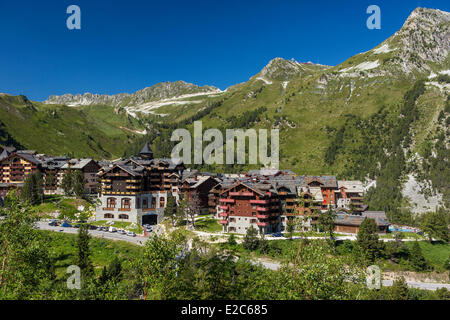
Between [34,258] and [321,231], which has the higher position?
[34,258]

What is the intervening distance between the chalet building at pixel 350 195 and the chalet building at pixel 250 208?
30.4 m

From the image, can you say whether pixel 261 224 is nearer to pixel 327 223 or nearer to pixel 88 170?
pixel 327 223

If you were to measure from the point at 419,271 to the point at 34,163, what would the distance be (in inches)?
5879

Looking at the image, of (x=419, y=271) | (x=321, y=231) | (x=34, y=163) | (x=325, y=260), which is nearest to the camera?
(x=325, y=260)

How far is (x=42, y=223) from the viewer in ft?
315

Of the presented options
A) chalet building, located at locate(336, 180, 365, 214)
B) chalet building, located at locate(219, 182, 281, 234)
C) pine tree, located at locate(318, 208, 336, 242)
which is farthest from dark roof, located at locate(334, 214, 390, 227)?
chalet building, located at locate(219, 182, 281, 234)

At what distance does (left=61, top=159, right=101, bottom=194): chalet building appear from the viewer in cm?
13500

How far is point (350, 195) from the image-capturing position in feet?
368

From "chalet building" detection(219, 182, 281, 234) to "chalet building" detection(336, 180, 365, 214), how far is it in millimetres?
30446

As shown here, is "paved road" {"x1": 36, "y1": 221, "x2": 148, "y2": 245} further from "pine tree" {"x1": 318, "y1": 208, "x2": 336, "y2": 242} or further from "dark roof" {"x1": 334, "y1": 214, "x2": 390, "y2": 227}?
"dark roof" {"x1": 334, "y1": 214, "x2": 390, "y2": 227}
